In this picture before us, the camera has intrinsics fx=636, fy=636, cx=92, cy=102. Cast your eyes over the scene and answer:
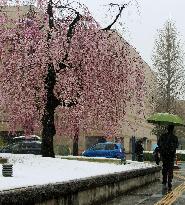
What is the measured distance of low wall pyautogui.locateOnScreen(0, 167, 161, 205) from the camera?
8.86 metres

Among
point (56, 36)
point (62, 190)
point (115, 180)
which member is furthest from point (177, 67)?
point (62, 190)

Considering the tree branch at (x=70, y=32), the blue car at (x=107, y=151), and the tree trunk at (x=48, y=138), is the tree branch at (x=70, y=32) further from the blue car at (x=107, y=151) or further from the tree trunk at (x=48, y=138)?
the blue car at (x=107, y=151)

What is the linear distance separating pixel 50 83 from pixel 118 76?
9.01 feet

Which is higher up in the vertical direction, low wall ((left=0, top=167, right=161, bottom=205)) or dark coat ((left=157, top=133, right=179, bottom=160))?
dark coat ((left=157, top=133, right=179, bottom=160))

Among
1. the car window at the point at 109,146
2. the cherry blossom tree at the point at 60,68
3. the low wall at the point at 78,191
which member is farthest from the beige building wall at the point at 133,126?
the low wall at the point at 78,191

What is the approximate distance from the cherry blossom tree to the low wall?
4.73 metres

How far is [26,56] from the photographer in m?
22.7

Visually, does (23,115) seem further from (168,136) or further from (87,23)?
(168,136)

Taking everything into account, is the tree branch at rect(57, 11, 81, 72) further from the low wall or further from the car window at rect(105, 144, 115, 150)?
the car window at rect(105, 144, 115, 150)

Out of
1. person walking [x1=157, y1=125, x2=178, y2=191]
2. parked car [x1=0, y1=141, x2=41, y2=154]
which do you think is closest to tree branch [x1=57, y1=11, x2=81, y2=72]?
person walking [x1=157, y1=125, x2=178, y2=191]

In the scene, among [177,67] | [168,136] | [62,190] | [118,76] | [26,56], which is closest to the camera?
[62,190]

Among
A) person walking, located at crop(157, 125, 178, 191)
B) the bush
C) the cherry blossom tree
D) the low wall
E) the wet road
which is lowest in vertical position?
the wet road

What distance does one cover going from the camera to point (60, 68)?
23.5 meters

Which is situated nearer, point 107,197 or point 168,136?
point 107,197
